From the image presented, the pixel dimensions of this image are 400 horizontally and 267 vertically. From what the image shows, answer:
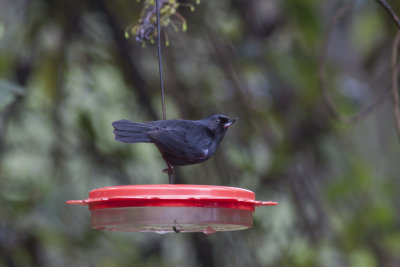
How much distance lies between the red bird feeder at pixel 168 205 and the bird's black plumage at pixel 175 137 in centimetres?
18

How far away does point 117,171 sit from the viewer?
4480 millimetres

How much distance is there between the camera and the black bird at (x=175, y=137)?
1.87m

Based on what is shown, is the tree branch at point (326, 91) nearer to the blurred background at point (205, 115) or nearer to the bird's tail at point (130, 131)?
the bird's tail at point (130, 131)

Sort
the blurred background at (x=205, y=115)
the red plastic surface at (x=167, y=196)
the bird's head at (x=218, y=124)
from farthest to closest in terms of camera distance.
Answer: the blurred background at (x=205, y=115)
the bird's head at (x=218, y=124)
the red plastic surface at (x=167, y=196)

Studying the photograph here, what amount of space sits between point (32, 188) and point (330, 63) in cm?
214

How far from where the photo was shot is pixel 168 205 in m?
1.71

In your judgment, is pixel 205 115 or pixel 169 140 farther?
pixel 205 115

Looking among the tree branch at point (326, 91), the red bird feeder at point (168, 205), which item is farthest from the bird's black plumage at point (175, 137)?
the tree branch at point (326, 91)

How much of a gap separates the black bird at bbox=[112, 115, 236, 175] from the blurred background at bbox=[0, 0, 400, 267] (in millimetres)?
1893

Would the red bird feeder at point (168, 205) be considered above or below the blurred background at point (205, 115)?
below

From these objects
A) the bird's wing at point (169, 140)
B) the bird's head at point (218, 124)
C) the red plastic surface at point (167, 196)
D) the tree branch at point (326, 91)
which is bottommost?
the red plastic surface at point (167, 196)

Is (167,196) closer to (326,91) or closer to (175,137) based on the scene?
(175,137)

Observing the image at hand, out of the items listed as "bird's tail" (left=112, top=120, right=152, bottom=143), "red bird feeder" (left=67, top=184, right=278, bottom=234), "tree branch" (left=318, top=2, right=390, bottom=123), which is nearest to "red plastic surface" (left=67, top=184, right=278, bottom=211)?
"red bird feeder" (left=67, top=184, right=278, bottom=234)

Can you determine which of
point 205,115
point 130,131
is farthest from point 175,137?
point 205,115
